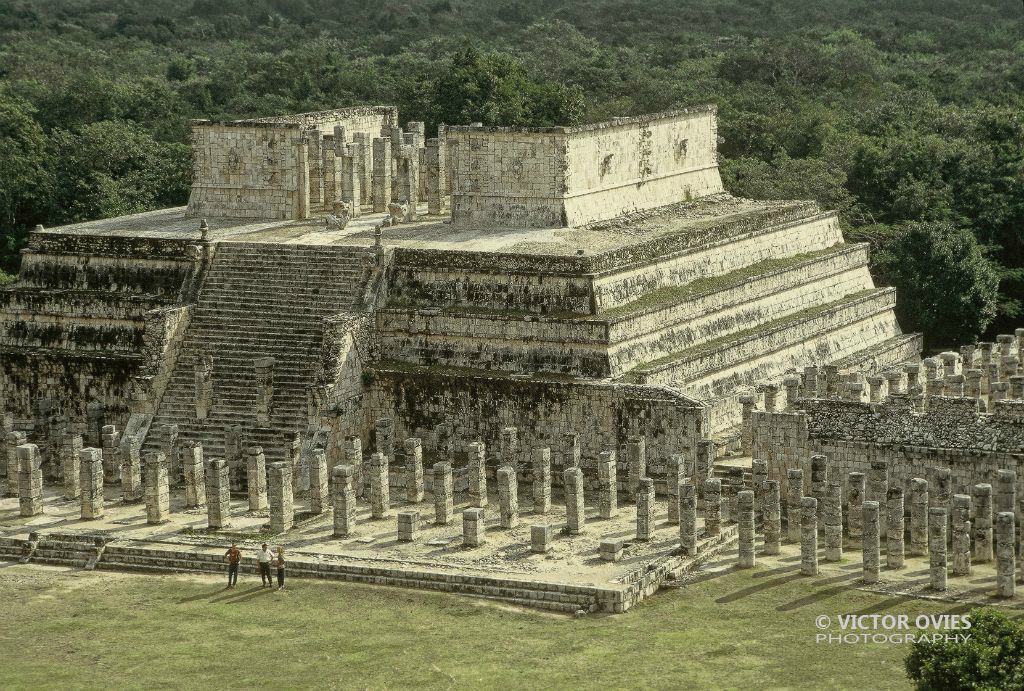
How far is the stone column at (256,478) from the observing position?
40.6 m

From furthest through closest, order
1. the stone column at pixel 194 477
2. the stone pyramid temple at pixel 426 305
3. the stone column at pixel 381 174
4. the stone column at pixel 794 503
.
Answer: the stone column at pixel 381 174 < the stone pyramid temple at pixel 426 305 < the stone column at pixel 194 477 < the stone column at pixel 794 503

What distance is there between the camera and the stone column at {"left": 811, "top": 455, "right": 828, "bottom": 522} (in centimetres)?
3738

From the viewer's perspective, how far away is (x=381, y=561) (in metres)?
36.9

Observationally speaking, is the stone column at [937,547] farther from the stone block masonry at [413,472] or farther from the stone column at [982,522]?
the stone block masonry at [413,472]

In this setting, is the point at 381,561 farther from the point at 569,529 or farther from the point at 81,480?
the point at 81,480

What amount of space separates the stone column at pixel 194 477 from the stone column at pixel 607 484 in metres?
7.76

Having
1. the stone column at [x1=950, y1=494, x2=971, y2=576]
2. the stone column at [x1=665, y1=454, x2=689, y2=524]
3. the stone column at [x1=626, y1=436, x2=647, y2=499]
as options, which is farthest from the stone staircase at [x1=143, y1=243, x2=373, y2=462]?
the stone column at [x1=950, y1=494, x2=971, y2=576]

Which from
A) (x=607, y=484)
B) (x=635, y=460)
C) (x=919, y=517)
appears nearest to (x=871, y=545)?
(x=919, y=517)

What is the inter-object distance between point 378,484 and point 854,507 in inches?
350

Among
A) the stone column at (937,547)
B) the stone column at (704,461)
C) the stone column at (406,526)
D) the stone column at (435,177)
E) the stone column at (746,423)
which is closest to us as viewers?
the stone column at (937,547)

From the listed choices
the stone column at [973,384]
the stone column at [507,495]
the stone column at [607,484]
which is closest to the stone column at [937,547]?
the stone column at [607,484]

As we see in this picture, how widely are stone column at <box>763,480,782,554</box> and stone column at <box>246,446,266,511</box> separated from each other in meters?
9.93

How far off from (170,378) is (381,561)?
934cm

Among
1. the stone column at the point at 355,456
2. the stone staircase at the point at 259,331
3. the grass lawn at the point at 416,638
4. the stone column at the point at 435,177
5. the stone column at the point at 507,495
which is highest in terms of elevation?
the stone column at the point at 435,177
